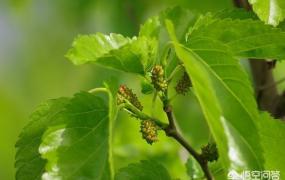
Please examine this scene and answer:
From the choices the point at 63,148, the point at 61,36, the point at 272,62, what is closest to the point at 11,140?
the point at 61,36

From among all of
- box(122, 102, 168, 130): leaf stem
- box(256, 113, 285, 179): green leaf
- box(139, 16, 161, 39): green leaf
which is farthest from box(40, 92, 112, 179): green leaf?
box(256, 113, 285, 179): green leaf

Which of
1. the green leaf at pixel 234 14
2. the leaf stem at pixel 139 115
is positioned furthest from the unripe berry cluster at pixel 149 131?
the green leaf at pixel 234 14

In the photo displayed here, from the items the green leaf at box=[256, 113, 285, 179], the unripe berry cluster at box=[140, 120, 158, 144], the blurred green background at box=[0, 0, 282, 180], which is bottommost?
the green leaf at box=[256, 113, 285, 179]

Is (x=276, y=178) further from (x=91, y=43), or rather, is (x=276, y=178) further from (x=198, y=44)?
(x=91, y=43)

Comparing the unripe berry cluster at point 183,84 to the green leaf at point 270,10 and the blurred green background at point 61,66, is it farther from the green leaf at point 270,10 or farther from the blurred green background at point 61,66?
the blurred green background at point 61,66

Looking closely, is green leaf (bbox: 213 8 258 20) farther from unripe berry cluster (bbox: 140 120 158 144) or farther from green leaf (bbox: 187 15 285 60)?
unripe berry cluster (bbox: 140 120 158 144)

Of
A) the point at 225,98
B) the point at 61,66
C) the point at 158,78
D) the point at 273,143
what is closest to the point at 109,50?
the point at 158,78
